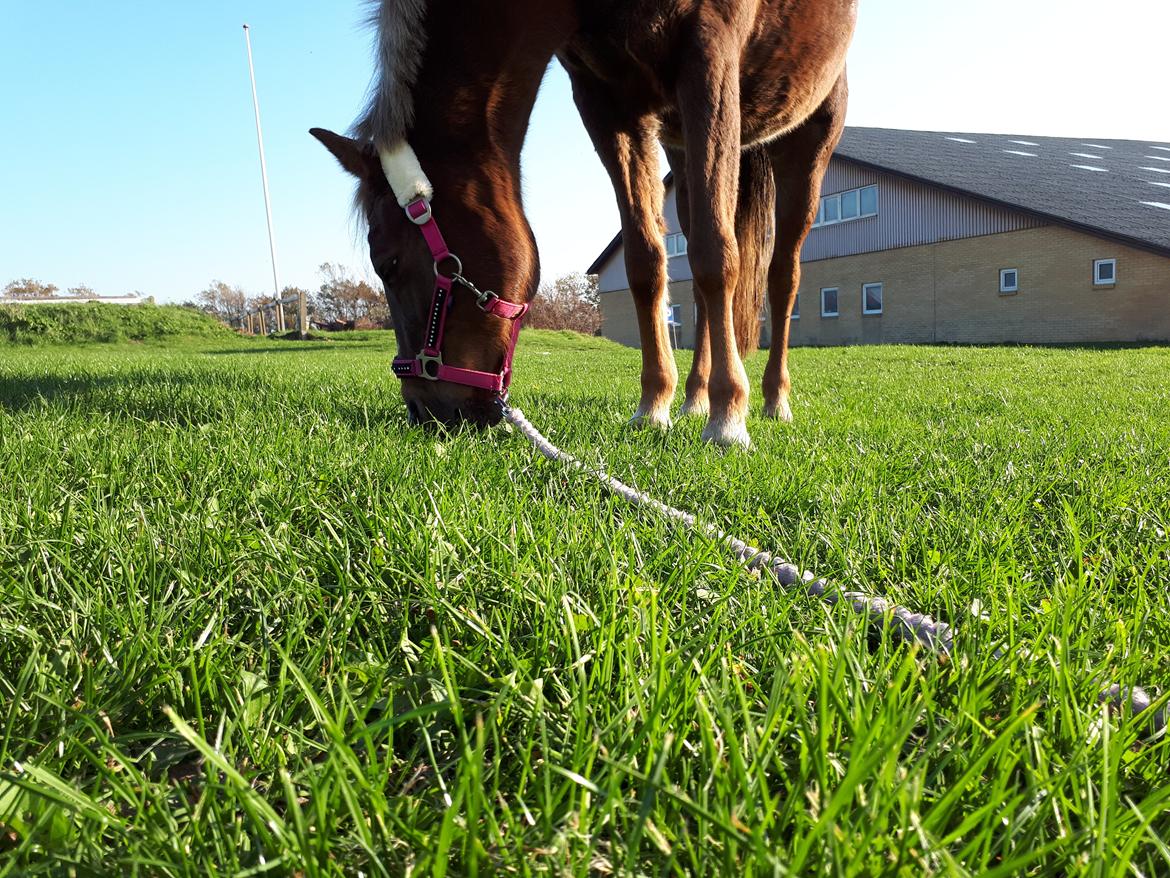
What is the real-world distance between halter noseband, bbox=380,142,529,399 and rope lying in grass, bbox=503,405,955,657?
1126 millimetres

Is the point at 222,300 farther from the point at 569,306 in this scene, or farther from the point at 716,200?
the point at 716,200

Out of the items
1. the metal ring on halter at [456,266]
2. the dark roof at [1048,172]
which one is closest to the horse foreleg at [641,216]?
the metal ring on halter at [456,266]

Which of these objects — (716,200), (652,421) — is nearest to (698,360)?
(652,421)

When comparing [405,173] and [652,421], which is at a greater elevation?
[405,173]

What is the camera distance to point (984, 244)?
2511 centimetres

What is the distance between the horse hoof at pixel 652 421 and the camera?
338cm

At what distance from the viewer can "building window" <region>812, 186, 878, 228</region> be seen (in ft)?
93.8

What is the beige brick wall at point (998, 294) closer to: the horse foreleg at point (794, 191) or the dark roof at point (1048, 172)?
the dark roof at point (1048, 172)

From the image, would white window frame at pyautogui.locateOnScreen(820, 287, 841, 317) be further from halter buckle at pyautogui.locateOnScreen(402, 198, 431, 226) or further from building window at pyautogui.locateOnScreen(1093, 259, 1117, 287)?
halter buckle at pyautogui.locateOnScreen(402, 198, 431, 226)

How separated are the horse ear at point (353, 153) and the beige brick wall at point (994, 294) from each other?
17518 mm

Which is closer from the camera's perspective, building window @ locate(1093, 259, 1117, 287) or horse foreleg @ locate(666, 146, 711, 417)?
horse foreleg @ locate(666, 146, 711, 417)

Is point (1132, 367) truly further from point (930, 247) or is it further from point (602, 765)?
point (930, 247)

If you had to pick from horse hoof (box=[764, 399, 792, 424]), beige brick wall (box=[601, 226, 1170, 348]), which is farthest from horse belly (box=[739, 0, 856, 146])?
beige brick wall (box=[601, 226, 1170, 348])

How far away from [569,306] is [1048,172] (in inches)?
1302
